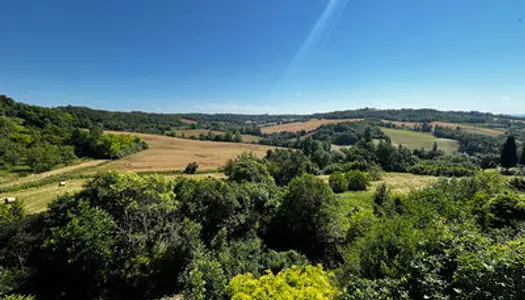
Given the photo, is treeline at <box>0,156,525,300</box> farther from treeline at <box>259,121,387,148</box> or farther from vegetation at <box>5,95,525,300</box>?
treeline at <box>259,121,387,148</box>

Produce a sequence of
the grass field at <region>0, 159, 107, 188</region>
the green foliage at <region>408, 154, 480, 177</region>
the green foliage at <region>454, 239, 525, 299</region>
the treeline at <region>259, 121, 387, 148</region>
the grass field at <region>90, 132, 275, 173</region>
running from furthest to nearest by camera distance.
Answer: the treeline at <region>259, 121, 387, 148</region> → the green foliage at <region>408, 154, 480, 177</region> → the grass field at <region>90, 132, 275, 173</region> → the grass field at <region>0, 159, 107, 188</region> → the green foliage at <region>454, 239, 525, 299</region>

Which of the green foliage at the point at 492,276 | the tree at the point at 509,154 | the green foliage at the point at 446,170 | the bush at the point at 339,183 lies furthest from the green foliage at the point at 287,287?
the tree at the point at 509,154

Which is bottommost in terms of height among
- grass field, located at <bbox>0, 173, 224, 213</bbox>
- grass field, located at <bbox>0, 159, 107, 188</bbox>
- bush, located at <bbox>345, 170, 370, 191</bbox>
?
bush, located at <bbox>345, 170, 370, 191</bbox>

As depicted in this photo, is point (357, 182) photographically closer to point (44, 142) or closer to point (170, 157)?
point (170, 157)

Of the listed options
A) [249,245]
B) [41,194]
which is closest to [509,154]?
[249,245]

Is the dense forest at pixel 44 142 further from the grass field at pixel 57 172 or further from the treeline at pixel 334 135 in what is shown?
the treeline at pixel 334 135

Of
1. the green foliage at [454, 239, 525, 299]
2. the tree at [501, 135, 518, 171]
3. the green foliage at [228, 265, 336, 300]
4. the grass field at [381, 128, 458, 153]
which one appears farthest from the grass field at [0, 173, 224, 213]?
the grass field at [381, 128, 458, 153]

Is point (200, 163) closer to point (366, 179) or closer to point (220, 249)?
point (366, 179)

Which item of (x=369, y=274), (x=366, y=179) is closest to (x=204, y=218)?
(x=369, y=274)
